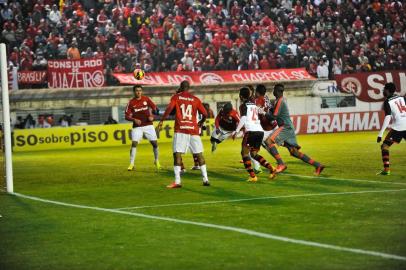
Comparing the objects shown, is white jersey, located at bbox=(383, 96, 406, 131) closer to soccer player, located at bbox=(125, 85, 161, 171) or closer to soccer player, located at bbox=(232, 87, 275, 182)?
soccer player, located at bbox=(232, 87, 275, 182)

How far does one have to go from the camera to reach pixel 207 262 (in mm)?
8898

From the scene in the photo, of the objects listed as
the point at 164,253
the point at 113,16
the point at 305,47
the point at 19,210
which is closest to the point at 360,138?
the point at 305,47

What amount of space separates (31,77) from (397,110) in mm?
21533

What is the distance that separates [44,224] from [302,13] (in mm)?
32201

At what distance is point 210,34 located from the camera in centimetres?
3997

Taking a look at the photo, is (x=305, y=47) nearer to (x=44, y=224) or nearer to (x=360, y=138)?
(x=360, y=138)

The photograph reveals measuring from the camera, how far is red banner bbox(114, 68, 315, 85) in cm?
3869

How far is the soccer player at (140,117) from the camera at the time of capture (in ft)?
71.7

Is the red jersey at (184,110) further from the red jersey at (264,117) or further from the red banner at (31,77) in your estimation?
the red banner at (31,77)

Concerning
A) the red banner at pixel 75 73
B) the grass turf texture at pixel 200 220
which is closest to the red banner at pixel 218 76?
the red banner at pixel 75 73

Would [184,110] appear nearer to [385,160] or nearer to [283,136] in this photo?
[283,136]

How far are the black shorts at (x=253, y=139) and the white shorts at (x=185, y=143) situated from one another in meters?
1.31

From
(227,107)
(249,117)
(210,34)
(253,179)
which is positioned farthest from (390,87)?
(210,34)

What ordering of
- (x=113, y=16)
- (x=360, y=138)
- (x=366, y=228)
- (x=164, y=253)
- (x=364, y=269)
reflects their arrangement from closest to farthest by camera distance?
(x=364, y=269) → (x=164, y=253) → (x=366, y=228) → (x=360, y=138) → (x=113, y=16)
